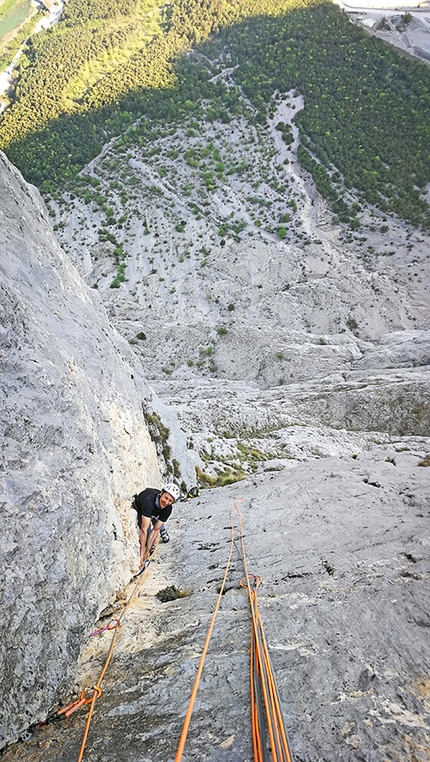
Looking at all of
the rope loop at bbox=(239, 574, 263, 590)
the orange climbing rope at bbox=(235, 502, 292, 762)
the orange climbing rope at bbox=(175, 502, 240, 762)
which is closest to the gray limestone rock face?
the orange climbing rope at bbox=(175, 502, 240, 762)

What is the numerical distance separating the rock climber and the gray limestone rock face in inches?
13.6

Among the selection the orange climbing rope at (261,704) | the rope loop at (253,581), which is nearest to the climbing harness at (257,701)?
the orange climbing rope at (261,704)

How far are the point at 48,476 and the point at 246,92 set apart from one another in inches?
3938

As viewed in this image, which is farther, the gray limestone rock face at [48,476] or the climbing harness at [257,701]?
the gray limestone rock face at [48,476]

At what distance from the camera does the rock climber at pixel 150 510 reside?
420 inches

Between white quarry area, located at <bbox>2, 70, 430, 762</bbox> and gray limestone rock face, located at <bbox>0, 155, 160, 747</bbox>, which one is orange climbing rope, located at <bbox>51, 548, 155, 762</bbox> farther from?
gray limestone rock face, located at <bbox>0, 155, 160, 747</bbox>

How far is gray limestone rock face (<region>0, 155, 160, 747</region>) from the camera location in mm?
5578

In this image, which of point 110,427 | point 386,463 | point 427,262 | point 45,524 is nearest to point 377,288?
point 427,262

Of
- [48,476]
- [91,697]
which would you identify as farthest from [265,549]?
[48,476]

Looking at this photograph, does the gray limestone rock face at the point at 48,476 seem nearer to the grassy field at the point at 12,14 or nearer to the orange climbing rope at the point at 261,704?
the orange climbing rope at the point at 261,704

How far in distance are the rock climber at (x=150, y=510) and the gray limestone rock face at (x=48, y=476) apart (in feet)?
1.14

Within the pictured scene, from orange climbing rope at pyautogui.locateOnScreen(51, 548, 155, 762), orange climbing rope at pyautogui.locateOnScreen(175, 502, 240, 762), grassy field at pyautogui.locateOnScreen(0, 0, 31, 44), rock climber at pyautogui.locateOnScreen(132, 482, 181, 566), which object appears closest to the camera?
orange climbing rope at pyautogui.locateOnScreen(175, 502, 240, 762)

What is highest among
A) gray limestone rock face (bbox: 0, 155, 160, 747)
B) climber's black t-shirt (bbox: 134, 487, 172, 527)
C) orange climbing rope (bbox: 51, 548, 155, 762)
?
gray limestone rock face (bbox: 0, 155, 160, 747)

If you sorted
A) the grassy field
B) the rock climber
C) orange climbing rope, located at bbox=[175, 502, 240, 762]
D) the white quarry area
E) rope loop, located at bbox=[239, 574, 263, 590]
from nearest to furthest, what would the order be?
orange climbing rope, located at bbox=[175, 502, 240, 762], the white quarry area, rope loop, located at bbox=[239, 574, 263, 590], the rock climber, the grassy field
